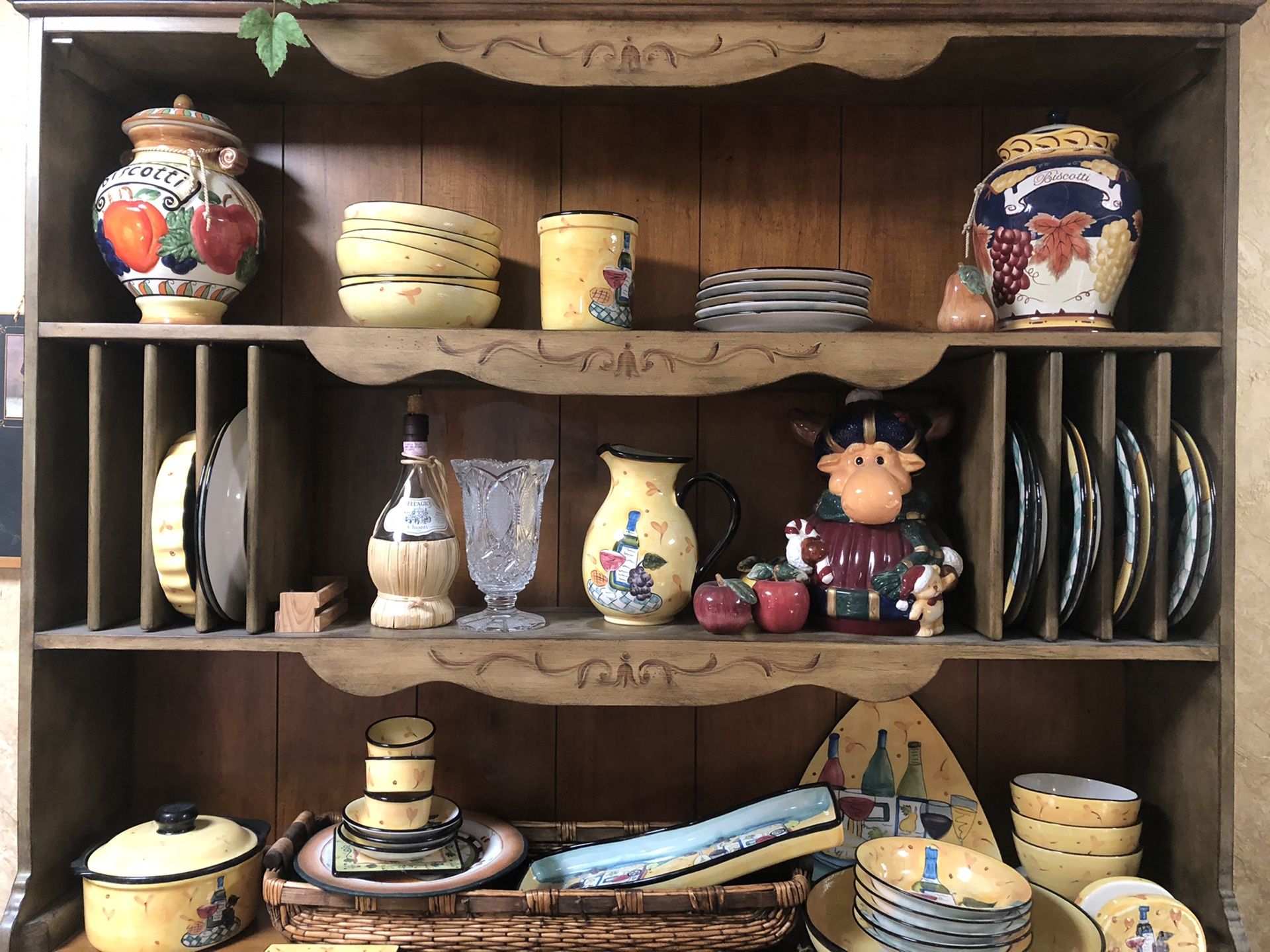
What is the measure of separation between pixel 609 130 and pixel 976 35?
1.64 ft

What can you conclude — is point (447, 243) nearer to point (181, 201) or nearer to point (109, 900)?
point (181, 201)

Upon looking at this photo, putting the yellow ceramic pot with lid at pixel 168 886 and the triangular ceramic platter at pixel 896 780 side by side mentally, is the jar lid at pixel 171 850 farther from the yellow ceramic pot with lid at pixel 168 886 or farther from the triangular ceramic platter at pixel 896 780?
the triangular ceramic platter at pixel 896 780

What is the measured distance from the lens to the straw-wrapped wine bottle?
3.56ft

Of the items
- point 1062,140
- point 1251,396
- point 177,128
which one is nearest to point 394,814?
point 177,128

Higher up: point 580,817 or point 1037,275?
point 1037,275

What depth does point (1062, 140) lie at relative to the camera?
3.53 feet

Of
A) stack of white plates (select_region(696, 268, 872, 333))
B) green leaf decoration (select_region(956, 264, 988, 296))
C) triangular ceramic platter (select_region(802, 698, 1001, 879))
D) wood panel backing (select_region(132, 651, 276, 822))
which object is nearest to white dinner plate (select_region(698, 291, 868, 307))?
stack of white plates (select_region(696, 268, 872, 333))

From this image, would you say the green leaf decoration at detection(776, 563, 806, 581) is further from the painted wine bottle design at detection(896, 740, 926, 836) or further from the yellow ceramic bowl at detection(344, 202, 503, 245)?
the yellow ceramic bowl at detection(344, 202, 503, 245)

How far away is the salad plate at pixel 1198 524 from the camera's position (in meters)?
1.02

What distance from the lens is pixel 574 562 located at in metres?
1.28

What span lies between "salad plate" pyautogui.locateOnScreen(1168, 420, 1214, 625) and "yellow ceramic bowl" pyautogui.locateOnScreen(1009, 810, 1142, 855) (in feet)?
0.90

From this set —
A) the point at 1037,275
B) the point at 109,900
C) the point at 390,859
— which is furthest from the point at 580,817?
the point at 1037,275

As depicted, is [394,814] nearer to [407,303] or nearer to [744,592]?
[744,592]

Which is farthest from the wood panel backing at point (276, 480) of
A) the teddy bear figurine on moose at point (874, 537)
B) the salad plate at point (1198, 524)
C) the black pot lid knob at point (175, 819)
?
the salad plate at point (1198, 524)
